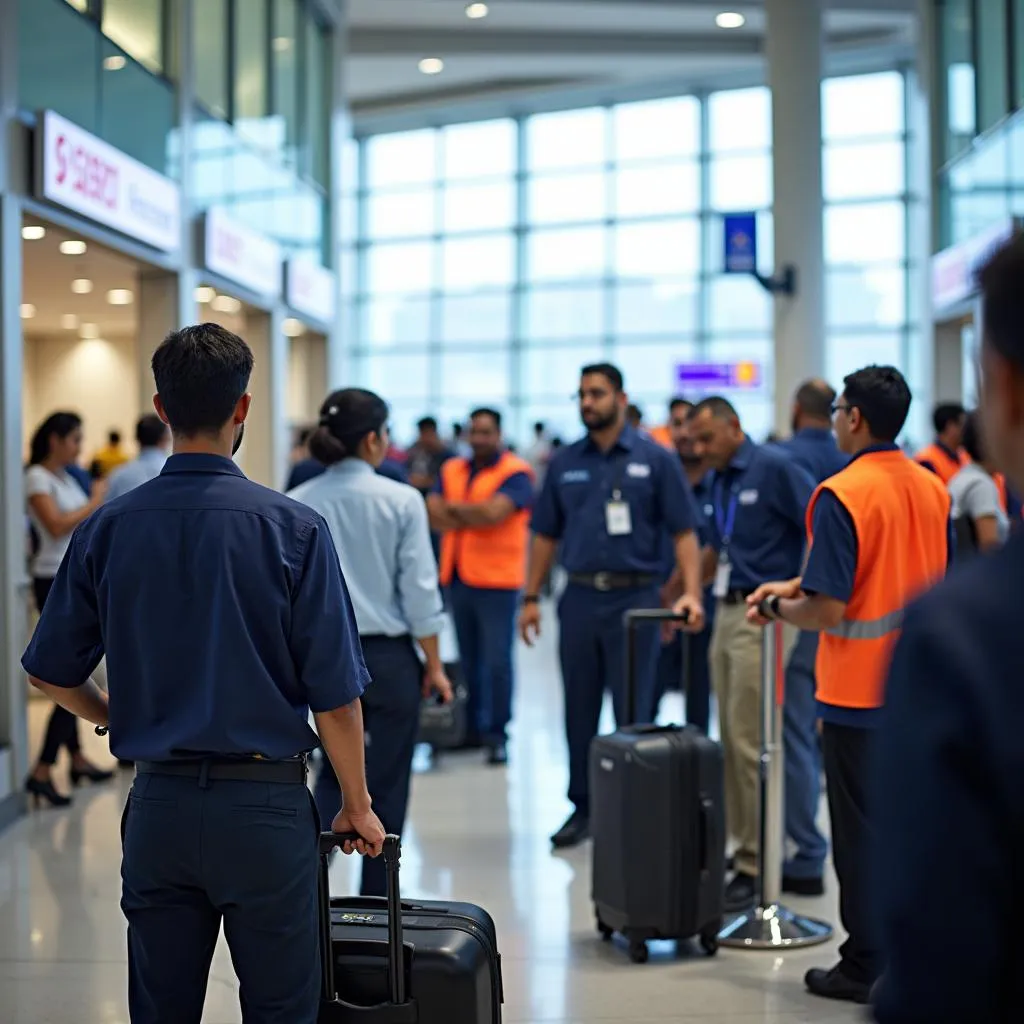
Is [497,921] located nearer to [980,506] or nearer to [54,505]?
[980,506]

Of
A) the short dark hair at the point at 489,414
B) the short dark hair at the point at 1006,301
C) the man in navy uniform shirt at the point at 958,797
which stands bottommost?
the man in navy uniform shirt at the point at 958,797

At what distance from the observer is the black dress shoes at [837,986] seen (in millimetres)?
3867

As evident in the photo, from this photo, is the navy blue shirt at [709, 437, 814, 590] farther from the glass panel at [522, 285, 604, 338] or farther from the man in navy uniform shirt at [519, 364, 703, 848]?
the glass panel at [522, 285, 604, 338]

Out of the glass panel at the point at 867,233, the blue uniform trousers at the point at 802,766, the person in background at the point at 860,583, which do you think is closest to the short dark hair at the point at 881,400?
the person in background at the point at 860,583

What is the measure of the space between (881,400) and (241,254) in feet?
25.5

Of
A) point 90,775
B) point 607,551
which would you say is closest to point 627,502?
point 607,551

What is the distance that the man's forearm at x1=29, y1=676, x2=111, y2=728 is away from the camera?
250cm

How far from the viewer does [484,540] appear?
24.7ft

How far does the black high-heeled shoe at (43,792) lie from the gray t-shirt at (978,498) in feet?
14.1

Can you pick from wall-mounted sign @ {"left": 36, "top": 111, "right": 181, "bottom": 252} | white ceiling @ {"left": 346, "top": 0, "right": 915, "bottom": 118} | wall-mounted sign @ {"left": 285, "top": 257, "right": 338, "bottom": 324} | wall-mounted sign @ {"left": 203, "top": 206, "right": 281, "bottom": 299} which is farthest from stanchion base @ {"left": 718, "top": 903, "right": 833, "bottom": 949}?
white ceiling @ {"left": 346, "top": 0, "right": 915, "bottom": 118}

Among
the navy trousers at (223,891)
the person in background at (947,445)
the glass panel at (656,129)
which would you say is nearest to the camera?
the navy trousers at (223,891)

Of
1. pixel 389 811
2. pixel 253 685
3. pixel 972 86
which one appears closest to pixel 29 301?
pixel 972 86

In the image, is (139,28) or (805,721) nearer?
(805,721)

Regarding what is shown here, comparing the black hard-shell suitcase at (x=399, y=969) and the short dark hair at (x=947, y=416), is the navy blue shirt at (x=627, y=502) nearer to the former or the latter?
the short dark hair at (x=947, y=416)
